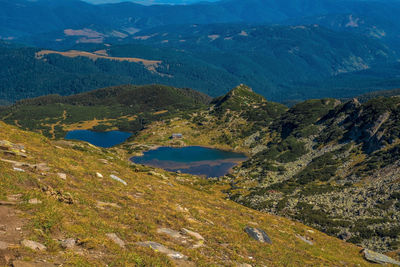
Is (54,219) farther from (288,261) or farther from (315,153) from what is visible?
(315,153)

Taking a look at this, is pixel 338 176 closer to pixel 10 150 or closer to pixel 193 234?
pixel 193 234

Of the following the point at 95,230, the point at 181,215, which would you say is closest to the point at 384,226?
the point at 181,215

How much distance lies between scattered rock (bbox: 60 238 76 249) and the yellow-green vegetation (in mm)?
267

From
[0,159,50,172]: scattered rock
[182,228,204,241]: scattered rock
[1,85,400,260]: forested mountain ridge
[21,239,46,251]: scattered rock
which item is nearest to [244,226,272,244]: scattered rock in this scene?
[182,228,204,241]: scattered rock

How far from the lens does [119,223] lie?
30.9 metres

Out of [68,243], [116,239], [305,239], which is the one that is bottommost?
[305,239]

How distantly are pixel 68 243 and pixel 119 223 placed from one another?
6.85 metres

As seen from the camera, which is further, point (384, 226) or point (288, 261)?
point (384, 226)

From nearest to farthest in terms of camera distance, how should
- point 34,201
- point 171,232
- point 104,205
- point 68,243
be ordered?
point 68,243
point 34,201
point 171,232
point 104,205

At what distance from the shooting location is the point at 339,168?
125250 millimetres

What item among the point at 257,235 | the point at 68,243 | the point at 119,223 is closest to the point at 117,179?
the point at 119,223

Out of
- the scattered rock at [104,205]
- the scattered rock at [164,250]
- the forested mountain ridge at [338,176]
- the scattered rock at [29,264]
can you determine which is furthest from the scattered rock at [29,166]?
the forested mountain ridge at [338,176]

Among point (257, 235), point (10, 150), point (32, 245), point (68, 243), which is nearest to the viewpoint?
point (32, 245)

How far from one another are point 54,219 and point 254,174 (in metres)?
124
